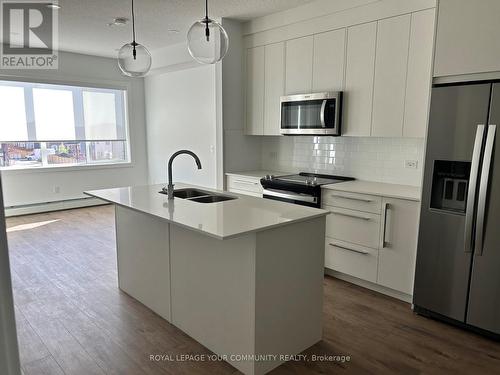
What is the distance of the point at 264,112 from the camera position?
450 cm

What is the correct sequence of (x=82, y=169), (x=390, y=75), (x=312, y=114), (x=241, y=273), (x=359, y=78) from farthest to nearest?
1. (x=82, y=169)
2. (x=312, y=114)
3. (x=359, y=78)
4. (x=390, y=75)
5. (x=241, y=273)

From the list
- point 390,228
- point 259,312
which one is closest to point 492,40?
point 390,228

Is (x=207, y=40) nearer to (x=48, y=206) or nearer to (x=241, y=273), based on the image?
(x=241, y=273)

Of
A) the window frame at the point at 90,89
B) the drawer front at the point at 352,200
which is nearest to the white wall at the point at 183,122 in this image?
the window frame at the point at 90,89

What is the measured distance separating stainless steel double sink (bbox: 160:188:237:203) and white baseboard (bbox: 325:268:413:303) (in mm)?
1455

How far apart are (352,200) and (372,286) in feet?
2.69

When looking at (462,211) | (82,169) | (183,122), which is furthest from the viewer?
(82,169)

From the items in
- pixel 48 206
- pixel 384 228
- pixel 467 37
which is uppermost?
pixel 467 37

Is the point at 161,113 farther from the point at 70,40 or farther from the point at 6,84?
the point at 6,84

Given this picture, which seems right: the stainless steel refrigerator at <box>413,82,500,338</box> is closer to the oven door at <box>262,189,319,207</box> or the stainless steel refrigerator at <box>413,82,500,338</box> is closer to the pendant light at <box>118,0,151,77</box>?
the oven door at <box>262,189,319,207</box>

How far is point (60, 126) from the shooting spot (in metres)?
6.36

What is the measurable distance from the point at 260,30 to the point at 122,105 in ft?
12.3

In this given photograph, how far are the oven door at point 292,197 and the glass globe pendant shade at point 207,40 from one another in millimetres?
1693

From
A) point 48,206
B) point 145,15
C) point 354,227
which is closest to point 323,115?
point 354,227
